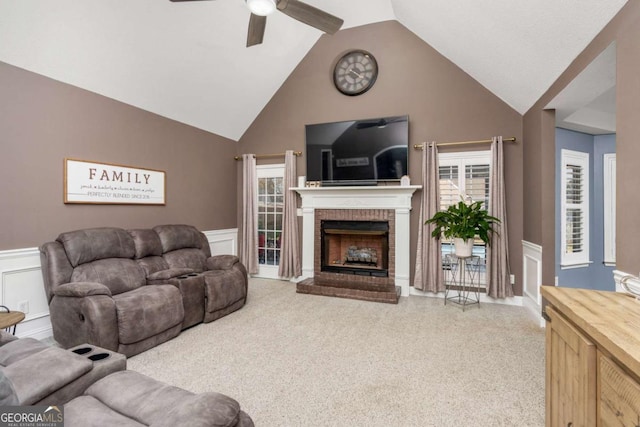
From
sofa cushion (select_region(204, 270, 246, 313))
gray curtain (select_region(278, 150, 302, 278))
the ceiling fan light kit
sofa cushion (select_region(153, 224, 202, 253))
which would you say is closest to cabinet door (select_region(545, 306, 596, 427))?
the ceiling fan light kit

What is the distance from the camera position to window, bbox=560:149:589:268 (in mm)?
4484

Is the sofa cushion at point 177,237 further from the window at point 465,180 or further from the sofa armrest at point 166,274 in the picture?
the window at point 465,180

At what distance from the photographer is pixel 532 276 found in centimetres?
385

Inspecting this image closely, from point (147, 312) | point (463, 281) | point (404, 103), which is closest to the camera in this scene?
point (147, 312)

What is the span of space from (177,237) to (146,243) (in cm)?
45

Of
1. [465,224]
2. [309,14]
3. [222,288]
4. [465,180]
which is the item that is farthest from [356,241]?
[309,14]

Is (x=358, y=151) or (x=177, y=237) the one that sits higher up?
(x=358, y=151)

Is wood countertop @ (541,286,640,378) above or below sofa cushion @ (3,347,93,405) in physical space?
above

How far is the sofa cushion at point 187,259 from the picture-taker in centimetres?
A: 397

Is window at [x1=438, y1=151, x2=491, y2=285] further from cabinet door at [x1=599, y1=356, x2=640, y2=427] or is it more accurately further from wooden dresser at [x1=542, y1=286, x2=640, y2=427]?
cabinet door at [x1=599, y1=356, x2=640, y2=427]

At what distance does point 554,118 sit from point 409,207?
204cm

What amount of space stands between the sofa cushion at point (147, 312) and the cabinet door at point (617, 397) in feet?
10.3

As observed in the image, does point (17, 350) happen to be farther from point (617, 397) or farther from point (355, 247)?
point (355, 247)

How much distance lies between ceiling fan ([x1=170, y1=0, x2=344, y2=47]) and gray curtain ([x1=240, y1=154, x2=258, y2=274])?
265cm
